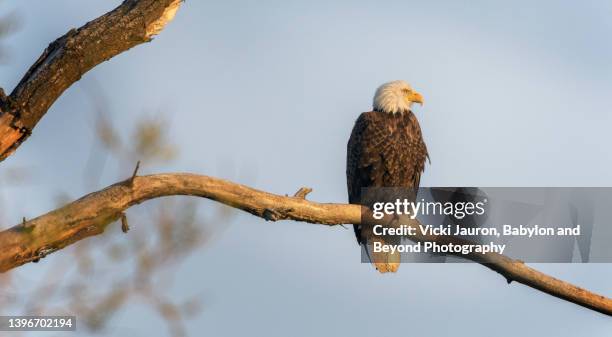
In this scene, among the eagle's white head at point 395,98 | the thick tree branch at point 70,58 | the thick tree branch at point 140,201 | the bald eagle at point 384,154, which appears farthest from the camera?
the eagle's white head at point 395,98

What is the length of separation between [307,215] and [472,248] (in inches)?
49.7

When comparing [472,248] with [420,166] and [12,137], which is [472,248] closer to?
[420,166]

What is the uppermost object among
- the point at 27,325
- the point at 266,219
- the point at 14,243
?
the point at 266,219

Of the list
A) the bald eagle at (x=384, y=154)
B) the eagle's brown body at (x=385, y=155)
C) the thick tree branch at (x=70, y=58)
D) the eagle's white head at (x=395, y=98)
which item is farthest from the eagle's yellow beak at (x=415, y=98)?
the thick tree branch at (x=70, y=58)

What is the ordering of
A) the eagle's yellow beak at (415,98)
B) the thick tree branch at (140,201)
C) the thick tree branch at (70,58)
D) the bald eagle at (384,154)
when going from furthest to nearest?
the eagle's yellow beak at (415,98), the bald eagle at (384,154), the thick tree branch at (70,58), the thick tree branch at (140,201)

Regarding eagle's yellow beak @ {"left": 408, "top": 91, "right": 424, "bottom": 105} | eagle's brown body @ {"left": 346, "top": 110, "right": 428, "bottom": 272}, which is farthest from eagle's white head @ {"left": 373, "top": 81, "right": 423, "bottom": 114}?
eagle's brown body @ {"left": 346, "top": 110, "right": 428, "bottom": 272}

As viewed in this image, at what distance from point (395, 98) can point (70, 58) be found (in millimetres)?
4405

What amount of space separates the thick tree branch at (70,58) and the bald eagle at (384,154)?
333cm

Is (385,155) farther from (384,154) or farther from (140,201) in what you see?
(140,201)

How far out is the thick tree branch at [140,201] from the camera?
18.9 ft

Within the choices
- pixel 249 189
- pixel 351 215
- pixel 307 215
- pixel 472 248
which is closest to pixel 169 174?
pixel 249 189

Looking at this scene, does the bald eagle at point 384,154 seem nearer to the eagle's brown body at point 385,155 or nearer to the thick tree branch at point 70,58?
the eagle's brown body at point 385,155

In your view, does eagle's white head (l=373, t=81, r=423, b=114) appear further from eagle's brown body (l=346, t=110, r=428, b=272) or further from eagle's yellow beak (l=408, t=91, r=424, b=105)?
eagle's brown body (l=346, t=110, r=428, b=272)

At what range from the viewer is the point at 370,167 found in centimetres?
927
